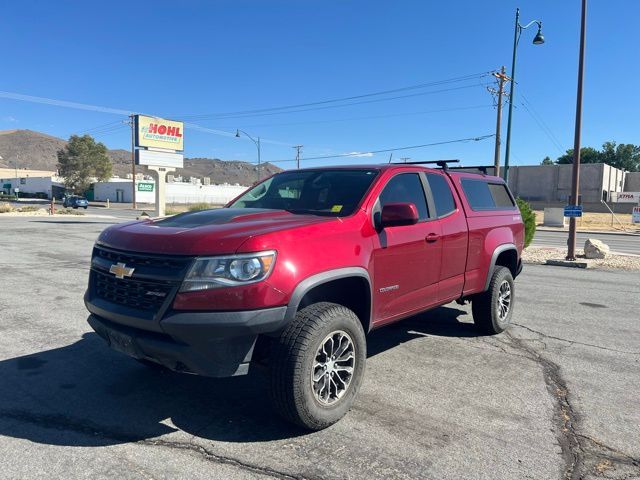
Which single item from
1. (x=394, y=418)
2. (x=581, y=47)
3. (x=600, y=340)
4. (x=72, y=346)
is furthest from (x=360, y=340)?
(x=581, y=47)

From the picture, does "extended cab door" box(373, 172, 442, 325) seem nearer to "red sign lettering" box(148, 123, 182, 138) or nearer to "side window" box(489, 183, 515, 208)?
"side window" box(489, 183, 515, 208)

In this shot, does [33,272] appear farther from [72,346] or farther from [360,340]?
[360,340]

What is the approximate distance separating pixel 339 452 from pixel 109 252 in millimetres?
2143

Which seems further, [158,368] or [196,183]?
[196,183]

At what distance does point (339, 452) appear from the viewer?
3.21m

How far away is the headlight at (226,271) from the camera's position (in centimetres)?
309

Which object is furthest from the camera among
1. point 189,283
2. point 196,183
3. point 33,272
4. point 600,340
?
point 196,183

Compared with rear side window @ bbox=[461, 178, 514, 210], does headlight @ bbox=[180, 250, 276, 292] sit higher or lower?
lower

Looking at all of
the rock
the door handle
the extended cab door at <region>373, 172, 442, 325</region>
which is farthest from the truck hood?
the rock

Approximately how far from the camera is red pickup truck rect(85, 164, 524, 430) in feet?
10.2

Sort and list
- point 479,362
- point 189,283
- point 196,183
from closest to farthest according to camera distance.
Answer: point 189,283
point 479,362
point 196,183

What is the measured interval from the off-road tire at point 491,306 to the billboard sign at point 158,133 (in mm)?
33573

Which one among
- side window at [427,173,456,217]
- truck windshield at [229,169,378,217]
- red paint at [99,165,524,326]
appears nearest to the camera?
red paint at [99,165,524,326]

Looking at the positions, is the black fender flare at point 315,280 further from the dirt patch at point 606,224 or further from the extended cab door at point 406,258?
the dirt patch at point 606,224
